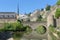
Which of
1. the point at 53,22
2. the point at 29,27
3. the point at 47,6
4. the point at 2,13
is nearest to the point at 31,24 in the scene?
the point at 29,27

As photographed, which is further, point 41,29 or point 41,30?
point 41,29

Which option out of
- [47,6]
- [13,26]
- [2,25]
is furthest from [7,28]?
[47,6]

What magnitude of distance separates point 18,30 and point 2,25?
24.1ft

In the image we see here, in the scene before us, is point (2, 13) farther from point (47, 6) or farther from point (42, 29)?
point (42, 29)

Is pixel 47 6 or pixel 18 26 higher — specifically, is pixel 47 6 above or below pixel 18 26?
above

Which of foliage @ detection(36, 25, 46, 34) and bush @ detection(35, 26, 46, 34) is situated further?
foliage @ detection(36, 25, 46, 34)

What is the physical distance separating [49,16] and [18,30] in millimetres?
8726

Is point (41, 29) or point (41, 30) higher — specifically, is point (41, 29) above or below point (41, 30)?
above

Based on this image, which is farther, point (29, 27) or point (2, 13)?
point (2, 13)

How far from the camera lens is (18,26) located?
57.8 m

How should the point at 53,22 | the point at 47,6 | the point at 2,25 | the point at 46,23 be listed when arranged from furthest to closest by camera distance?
the point at 47,6 → the point at 2,25 → the point at 46,23 → the point at 53,22

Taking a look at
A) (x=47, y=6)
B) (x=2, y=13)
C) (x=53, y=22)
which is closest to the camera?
(x=53, y=22)

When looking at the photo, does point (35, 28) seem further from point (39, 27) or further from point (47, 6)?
point (47, 6)

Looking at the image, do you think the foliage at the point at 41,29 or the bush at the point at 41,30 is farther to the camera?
the foliage at the point at 41,29
